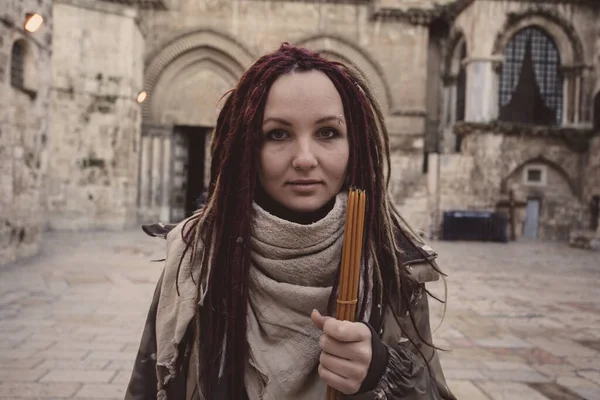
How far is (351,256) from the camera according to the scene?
4.30ft

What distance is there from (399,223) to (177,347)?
79 cm

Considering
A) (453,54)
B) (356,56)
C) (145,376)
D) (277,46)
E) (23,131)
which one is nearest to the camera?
(145,376)

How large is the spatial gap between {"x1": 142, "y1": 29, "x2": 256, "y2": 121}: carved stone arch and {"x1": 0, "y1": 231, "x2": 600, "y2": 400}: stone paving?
959 cm

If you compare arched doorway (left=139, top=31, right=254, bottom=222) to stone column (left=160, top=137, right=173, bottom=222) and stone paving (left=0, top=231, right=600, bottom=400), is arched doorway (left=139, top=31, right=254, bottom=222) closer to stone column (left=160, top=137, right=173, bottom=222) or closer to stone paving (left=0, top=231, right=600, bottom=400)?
stone column (left=160, top=137, right=173, bottom=222)

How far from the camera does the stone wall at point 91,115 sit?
1588cm

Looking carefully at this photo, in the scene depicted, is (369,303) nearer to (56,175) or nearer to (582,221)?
(56,175)

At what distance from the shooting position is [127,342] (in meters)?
5.01

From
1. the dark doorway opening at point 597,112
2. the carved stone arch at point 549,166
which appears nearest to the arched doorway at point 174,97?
the carved stone arch at point 549,166

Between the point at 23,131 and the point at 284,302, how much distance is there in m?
9.80

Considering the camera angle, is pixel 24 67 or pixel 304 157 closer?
pixel 304 157

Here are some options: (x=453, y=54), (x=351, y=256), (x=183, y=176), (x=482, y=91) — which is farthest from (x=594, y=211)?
(x=351, y=256)

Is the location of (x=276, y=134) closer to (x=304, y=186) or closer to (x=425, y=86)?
(x=304, y=186)

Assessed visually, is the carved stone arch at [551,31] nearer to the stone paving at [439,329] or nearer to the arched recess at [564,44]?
the arched recess at [564,44]

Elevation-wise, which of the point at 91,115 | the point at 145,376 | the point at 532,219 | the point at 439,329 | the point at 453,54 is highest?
the point at 453,54
